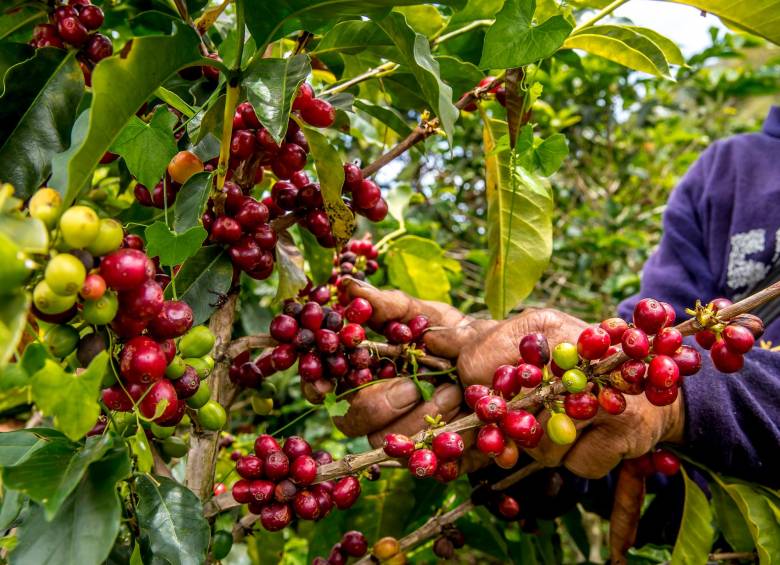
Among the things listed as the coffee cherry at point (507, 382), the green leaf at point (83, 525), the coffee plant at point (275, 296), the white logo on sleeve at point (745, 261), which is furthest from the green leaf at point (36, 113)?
the white logo on sleeve at point (745, 261)

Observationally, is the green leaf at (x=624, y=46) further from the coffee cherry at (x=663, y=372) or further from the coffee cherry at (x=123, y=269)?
the coffee cherry at (x=123, y=269)

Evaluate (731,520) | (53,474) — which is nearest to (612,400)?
(731,520)

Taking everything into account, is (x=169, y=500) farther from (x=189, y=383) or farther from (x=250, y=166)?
(x=250, y=166)

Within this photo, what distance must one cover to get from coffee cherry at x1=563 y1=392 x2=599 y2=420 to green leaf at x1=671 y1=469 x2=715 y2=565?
514 mm

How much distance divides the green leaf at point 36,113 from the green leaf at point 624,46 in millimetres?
854

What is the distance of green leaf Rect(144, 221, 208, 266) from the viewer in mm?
766

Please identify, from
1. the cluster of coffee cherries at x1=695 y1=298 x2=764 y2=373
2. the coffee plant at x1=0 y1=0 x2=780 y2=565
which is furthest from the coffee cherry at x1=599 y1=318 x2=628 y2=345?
the cluster of coffee cherries at x1=695 y1=298 x2=764 y2=373

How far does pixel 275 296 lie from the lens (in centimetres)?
108

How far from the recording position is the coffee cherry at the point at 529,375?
936 mm

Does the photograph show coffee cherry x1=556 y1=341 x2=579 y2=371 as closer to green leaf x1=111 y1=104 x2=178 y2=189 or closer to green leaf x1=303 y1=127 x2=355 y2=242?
green leaf x1=303 y1=127 x2=355 y2=242

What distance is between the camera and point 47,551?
0.65 m

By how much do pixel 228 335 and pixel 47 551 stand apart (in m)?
0.45

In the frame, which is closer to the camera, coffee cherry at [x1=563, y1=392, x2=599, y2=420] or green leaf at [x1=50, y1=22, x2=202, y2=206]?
green leaf at [x1=50, y1=22, x2=202, y2=206]

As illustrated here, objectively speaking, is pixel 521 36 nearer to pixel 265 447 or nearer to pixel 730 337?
pixel 730 337
